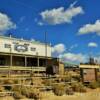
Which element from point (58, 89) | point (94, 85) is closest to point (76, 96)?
point (58, 89)

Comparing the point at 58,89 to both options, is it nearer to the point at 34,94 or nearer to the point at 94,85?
the point at 34,94

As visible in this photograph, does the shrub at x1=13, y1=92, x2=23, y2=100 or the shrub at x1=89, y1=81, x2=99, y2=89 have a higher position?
the shrub at x1=89, y1=81, x2=99, y2=89

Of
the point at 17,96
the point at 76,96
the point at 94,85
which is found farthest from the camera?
the point at 94,85

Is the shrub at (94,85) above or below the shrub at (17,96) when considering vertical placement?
above

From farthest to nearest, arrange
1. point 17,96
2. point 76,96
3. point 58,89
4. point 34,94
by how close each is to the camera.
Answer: point 58,89
point 76,96
point 34,94
point 17,96

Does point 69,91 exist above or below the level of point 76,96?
above

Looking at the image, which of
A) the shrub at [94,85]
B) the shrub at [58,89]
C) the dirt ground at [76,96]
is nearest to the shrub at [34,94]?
the dirt ground at [76,96]

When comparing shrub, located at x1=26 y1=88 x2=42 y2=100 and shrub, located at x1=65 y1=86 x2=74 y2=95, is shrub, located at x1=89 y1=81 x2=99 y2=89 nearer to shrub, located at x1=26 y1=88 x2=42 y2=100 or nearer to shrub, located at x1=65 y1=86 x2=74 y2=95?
shrub, located at x1=65 y1=86 x2=74 y2=95

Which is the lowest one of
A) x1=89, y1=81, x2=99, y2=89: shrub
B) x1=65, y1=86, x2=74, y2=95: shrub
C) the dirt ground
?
the dirt ground

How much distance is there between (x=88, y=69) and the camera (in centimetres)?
3959

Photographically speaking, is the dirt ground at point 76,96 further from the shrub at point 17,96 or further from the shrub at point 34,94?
the shrub at point 17,96

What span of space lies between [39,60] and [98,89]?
2374cm

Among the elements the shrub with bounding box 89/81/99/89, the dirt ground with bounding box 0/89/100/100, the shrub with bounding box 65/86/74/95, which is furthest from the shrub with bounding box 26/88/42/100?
the shrub with bounding box 89/81/99/89

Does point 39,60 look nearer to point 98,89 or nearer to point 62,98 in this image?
point 98,89
